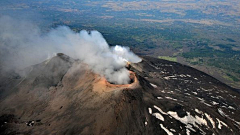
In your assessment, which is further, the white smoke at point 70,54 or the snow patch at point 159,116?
the white smoke at point 70,54

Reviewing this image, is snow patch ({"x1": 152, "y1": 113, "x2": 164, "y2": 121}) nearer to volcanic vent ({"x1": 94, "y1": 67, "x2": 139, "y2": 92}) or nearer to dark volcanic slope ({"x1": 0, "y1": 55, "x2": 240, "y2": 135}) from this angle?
dark volcanic slope ({"x1": 0, "y1": 55, "x2": 240, "y2": 135})

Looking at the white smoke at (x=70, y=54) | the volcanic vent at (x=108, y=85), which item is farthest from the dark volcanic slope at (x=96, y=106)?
the white smoke at (x=70, y=54)

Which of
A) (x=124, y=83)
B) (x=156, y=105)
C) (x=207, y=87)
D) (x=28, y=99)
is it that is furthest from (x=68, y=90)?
(x=207, y=87)

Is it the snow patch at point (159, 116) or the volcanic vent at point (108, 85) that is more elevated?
the volcanic vent at point (108, 85)

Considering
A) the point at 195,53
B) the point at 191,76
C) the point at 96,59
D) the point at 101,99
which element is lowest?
the point at 195,53

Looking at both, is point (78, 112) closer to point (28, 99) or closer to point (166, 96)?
point (28, 99)

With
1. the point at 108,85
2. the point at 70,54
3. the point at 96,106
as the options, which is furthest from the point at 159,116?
the point at 70,54

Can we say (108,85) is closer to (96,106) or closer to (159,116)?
(96,106)

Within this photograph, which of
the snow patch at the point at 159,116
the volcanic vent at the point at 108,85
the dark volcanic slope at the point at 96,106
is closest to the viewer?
the dark volcanic slope at the point at 96,106

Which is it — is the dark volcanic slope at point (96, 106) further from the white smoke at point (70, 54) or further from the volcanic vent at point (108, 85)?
the white smoke at point (70, 54)
